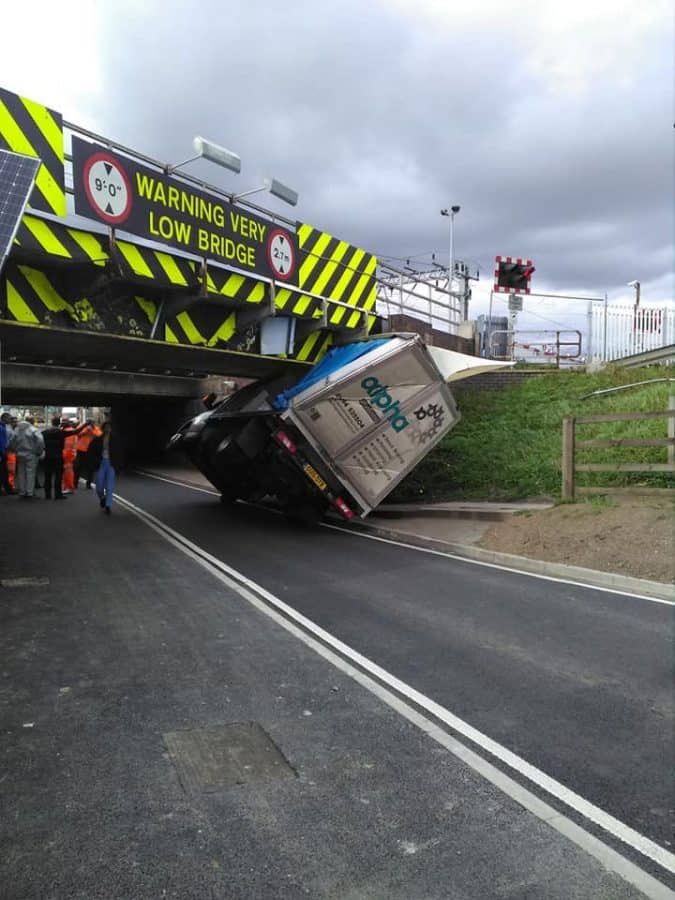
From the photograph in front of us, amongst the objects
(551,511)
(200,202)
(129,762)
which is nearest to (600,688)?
(129,762)

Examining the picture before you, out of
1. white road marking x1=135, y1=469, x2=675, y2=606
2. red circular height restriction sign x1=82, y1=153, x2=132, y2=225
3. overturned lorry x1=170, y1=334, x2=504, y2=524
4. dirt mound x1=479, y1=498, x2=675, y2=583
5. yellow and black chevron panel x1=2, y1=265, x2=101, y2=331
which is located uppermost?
red circular height restriction sign x1=82, y1=153, x2=132, y2=225

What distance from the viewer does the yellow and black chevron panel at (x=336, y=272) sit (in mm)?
11023

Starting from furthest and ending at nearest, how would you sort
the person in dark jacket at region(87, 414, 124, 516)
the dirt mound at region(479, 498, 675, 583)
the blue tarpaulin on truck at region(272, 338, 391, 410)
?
the person in dark jacket at region(87, 414, 124, 516), the blue tarpaulin on truck at region(272, 338, 391, 410), the dirt mound at region(479, 498, 675, 583)

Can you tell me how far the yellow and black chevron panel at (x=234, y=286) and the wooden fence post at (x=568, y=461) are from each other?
18.0 ft

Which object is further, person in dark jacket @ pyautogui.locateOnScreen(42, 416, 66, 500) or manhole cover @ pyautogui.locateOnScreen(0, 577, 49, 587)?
person in dark jacket @ pyautogui.locateOnScreen(42, 416, 66, 500)

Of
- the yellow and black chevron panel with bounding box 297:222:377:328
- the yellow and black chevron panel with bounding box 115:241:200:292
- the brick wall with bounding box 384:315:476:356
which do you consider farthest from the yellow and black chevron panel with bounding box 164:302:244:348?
the brick wall with bounding box 384:315:476:356

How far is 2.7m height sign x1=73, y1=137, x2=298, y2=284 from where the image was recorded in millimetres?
7656

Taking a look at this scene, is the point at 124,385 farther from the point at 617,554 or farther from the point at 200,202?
the point at 617,554

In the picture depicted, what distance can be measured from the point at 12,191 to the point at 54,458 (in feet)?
39.6

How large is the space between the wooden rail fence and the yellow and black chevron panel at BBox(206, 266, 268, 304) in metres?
5.56

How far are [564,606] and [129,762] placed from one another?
4.90 metres

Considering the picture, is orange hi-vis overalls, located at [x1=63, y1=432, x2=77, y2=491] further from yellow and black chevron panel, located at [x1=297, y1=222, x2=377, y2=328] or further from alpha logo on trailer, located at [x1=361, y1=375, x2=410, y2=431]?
alpha logo on trailer, located at [x1=361, y1=375, x2=410, y2=431]

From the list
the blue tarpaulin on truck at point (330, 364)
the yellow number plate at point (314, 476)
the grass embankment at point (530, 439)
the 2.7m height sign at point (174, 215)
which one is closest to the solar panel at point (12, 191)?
the 2.7m height sign at point (174, 215)

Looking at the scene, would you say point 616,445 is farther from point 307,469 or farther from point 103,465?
point 103,465
